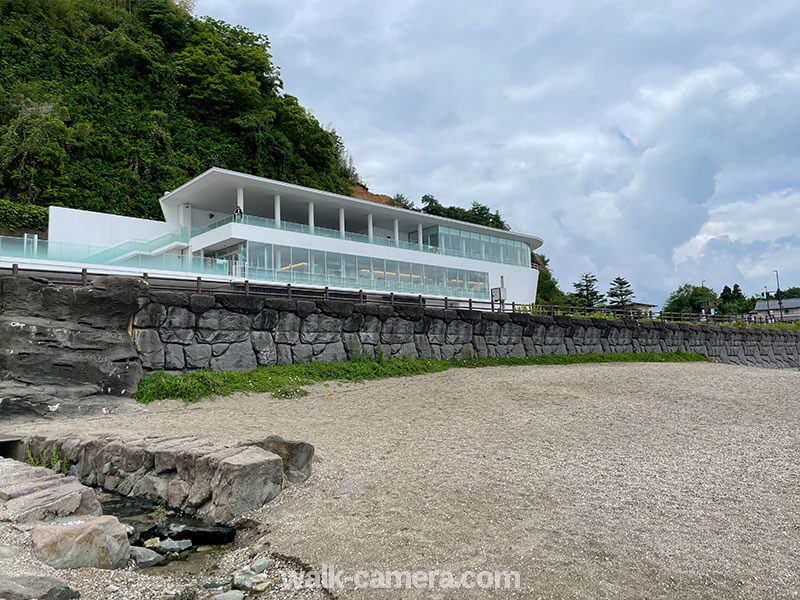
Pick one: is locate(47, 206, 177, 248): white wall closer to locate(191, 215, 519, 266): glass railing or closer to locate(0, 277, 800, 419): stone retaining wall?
Answer: locate(191, 215, 519, 266): glass railing

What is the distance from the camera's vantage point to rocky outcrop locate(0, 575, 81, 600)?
3.59m

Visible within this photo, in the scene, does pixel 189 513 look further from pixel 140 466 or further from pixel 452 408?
pixel 452 408

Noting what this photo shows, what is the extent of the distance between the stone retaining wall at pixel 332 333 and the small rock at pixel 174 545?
10.1 metres

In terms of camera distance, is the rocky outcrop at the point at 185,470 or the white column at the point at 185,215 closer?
the rocky outcrop at the point at 185,470

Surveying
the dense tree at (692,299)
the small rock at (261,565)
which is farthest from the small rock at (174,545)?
the dense tree at (692,299)

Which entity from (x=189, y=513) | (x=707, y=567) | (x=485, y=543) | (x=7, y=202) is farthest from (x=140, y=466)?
(x=7, y=202)

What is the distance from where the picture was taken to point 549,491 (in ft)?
20.6

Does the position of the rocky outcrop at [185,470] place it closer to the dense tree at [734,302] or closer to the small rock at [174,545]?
the small rock at [174,545]

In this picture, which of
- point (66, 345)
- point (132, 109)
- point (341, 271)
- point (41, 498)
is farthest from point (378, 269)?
point (41, 498)

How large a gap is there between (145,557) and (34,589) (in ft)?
4.86

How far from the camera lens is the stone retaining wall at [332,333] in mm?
15367

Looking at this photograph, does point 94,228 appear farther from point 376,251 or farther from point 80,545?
point 80,545

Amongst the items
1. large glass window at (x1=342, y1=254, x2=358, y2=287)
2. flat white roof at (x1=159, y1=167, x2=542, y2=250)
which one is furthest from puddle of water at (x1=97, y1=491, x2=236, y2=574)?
large glass window at (x1=342, y1=254, x2=358, y2=287)

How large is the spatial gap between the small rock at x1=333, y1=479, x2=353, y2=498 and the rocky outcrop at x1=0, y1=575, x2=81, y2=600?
3.03 m
